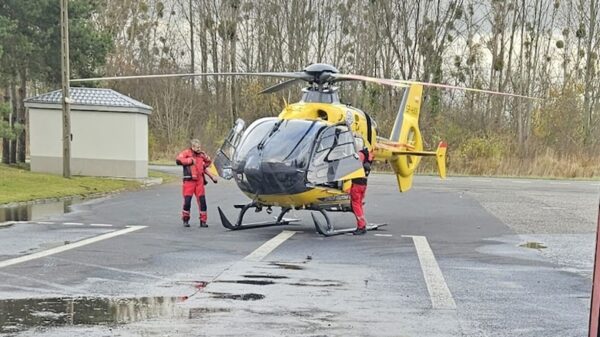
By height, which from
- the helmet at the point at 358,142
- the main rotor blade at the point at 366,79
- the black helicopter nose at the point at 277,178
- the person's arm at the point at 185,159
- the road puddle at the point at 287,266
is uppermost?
the main rotor blade at the point at 366,79

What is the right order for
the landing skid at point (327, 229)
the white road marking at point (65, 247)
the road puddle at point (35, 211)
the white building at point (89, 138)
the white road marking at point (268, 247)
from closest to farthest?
1. the white road marking at point (65, 247)
2. the white road marking at point (268, 247)
3. the landing skid at point (327, 229)
4. the road puddle at point (35, 211)
5. the white building at point (89, 138)

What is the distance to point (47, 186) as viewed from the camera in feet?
75.7

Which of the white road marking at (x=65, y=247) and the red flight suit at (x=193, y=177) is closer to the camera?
the white road marking at (x=65, y=247)

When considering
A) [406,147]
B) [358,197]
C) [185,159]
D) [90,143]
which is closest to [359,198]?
[358,197]

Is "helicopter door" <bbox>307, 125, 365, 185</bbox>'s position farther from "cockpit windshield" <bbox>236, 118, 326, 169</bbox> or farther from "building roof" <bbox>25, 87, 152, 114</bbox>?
"building roof" <bbox>25, 87, 152, 114</bbox>

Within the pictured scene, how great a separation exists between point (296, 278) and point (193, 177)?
A: 19.8 feet

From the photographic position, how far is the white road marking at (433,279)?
8523mm

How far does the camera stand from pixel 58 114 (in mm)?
28422

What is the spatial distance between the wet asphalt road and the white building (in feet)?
33.6

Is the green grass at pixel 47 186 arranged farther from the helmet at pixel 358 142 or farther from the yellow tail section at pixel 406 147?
the yellow tail section at pixel 406 147

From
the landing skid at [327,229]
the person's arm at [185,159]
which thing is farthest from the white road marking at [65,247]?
the landing skid at [327,229]

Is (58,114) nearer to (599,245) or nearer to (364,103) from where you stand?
(364,103)

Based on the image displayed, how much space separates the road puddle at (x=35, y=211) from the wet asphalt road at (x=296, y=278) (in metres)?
0.56

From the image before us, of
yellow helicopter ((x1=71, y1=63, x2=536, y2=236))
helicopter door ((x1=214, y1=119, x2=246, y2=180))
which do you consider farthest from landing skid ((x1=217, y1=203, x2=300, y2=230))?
helicopter door ((x1=214, y1=119, x2=246, y2=180))
